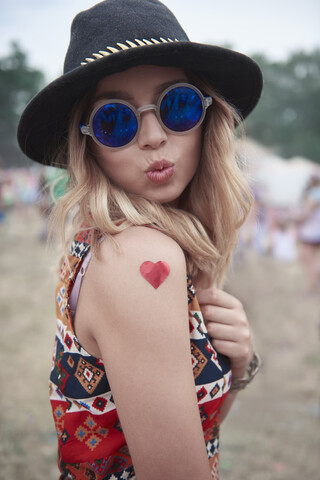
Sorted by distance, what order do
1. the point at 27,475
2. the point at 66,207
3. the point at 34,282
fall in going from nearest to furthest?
the point at 66,207 → the point at 27,475 → the point at 34,282

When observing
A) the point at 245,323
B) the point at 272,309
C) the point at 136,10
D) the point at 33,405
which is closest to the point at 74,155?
the point at 136,10

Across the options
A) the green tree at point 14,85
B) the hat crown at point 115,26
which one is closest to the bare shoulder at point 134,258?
the hat crown at point 115,26

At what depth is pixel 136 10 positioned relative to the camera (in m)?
1.19

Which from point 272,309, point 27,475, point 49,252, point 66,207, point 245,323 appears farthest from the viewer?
point 272,309

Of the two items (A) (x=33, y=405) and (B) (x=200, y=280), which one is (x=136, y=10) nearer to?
(B) (x=200, y=280)

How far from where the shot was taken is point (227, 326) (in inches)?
52.2

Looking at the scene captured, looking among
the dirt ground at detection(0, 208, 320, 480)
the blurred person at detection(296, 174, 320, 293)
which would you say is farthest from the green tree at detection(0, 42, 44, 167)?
the blurred person at detection(296, 174, 320, 293)

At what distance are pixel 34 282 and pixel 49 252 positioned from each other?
21.0 ft

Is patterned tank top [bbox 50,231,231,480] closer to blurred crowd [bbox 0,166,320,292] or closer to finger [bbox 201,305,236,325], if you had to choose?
finger [bbox 201,305,236,325]

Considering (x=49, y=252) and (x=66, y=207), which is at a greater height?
(x=66, y=207)

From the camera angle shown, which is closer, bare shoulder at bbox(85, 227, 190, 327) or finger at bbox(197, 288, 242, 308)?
bare shoulder at bbox(85, 227, 190, 327)

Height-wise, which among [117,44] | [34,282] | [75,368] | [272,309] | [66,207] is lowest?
[34,282]

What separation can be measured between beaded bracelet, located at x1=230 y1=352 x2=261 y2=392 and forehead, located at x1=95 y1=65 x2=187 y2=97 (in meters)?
1.16

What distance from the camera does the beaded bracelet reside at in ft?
4.96
